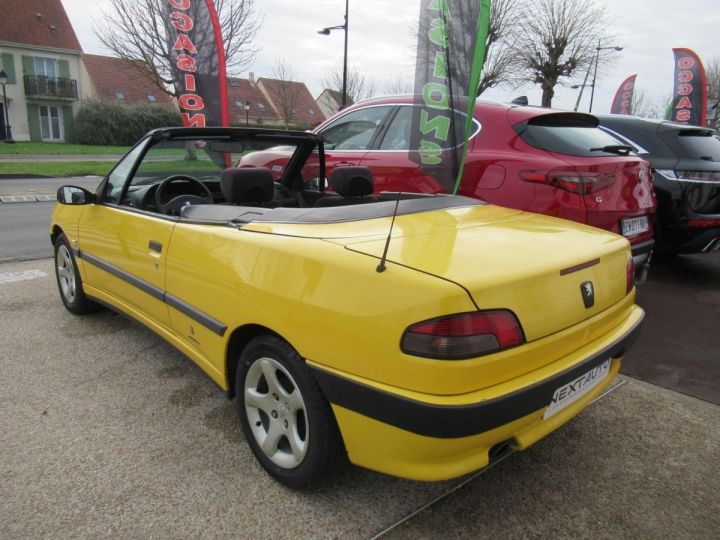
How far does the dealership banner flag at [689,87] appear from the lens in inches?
709

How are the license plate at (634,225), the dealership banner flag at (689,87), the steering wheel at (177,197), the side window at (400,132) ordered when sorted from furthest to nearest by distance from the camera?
the dealership banner flag at (689,87)
the side window at (400,132)
the license plate at (634,225)
the steering wheel at (177,197)

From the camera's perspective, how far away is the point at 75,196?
11.2 feet

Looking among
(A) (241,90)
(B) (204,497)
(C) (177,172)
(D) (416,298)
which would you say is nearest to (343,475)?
(B) (204,497)

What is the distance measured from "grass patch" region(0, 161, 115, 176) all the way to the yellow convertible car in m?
16.3

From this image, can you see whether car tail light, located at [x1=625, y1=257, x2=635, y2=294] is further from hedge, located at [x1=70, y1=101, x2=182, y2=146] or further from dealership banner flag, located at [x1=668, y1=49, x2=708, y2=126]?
hedge, located at [x1=70, y1=101, x2=182, y2=146]

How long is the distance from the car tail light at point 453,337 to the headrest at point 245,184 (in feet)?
4.97

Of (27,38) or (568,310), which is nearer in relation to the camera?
(568,310)

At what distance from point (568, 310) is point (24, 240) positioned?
7332mm

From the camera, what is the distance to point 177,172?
3367 mm

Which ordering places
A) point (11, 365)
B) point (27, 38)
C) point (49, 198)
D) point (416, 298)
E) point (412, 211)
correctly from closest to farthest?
1. point (416, 298)
2. point (412, 211)
3. point (11, 365)
4. point (49, 198)
5. point (27, 38)

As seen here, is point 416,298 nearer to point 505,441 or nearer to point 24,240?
point 505,441

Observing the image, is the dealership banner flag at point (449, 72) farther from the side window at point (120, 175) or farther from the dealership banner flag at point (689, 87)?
the dealership banner flag at point (689, 87)

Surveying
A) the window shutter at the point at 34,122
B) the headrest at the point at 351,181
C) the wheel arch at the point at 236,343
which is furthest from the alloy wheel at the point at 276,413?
the window shutter at the point at 34,122

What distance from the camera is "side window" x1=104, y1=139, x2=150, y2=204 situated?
310 cm
